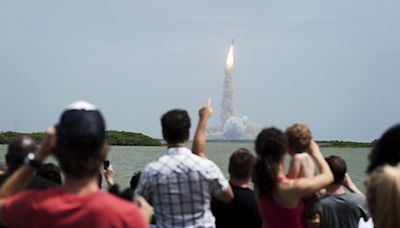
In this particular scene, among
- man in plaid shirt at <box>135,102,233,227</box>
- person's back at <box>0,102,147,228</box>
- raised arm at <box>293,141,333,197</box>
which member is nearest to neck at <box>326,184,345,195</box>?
man in plaid shirt at <box>135,102,233,227</box>

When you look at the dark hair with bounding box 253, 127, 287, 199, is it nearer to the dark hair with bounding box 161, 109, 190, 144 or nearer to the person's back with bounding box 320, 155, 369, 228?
the dark hair with bounding box 161, 109, 190, 144

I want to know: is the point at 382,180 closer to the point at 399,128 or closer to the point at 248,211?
the point at 399,128

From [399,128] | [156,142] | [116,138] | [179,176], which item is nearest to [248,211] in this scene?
[179,176]

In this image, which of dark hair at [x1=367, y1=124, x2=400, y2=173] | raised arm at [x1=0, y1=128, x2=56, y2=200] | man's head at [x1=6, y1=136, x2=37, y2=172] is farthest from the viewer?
man's head at [x1=6, y1=136, x2=37, y2=172]

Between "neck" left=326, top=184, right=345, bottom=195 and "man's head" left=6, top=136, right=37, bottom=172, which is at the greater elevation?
"man's head" left=6, top=136, right=37, bottom=172

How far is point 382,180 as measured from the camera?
372 cm

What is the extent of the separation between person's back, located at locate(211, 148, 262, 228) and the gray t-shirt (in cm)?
67

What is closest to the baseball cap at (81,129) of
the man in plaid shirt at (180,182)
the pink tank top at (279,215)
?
the pink tank top at (279,215)

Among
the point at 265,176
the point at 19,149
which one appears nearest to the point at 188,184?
the point at 265,176

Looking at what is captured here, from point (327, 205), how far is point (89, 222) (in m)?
3.91

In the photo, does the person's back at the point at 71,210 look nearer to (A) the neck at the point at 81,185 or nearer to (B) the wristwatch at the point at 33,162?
(A) the neck at the point at 81,185

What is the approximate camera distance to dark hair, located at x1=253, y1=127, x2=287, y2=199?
5135 mm

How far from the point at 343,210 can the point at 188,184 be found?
2.00 m

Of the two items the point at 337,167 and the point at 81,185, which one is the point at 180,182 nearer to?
the point at 337,167
